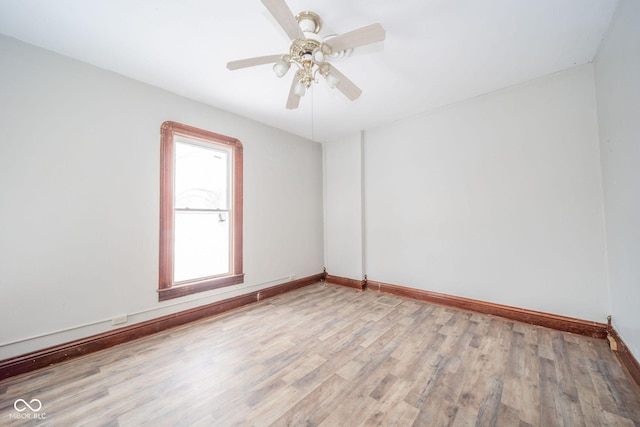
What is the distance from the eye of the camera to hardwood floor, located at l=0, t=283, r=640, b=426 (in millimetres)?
1433

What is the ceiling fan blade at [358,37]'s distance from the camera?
144cm

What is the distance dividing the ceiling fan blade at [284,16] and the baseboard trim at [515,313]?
3.41 metres

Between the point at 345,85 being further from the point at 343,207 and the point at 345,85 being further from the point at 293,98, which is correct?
the point at 343,207

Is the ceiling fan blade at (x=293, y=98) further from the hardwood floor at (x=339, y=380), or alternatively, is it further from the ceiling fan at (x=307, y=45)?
the hardwood floor at (x=339, y=380)

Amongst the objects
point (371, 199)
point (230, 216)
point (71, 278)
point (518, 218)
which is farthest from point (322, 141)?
point (71, 278)

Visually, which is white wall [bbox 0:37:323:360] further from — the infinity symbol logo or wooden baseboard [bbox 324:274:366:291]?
wooden baseboard [bbox 324:274:366:291]

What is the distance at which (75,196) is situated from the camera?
2.12m

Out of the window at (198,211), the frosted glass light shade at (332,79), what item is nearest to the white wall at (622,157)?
the frosted glass light shade at (332,79)

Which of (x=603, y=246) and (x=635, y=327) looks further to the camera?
(x=603, y=246)

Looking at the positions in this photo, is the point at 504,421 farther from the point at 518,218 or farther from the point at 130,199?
the point at 130,199

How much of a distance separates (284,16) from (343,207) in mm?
3222

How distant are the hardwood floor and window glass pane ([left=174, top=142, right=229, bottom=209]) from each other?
5.02 feet

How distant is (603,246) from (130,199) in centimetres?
481

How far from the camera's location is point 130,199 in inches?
95.6
